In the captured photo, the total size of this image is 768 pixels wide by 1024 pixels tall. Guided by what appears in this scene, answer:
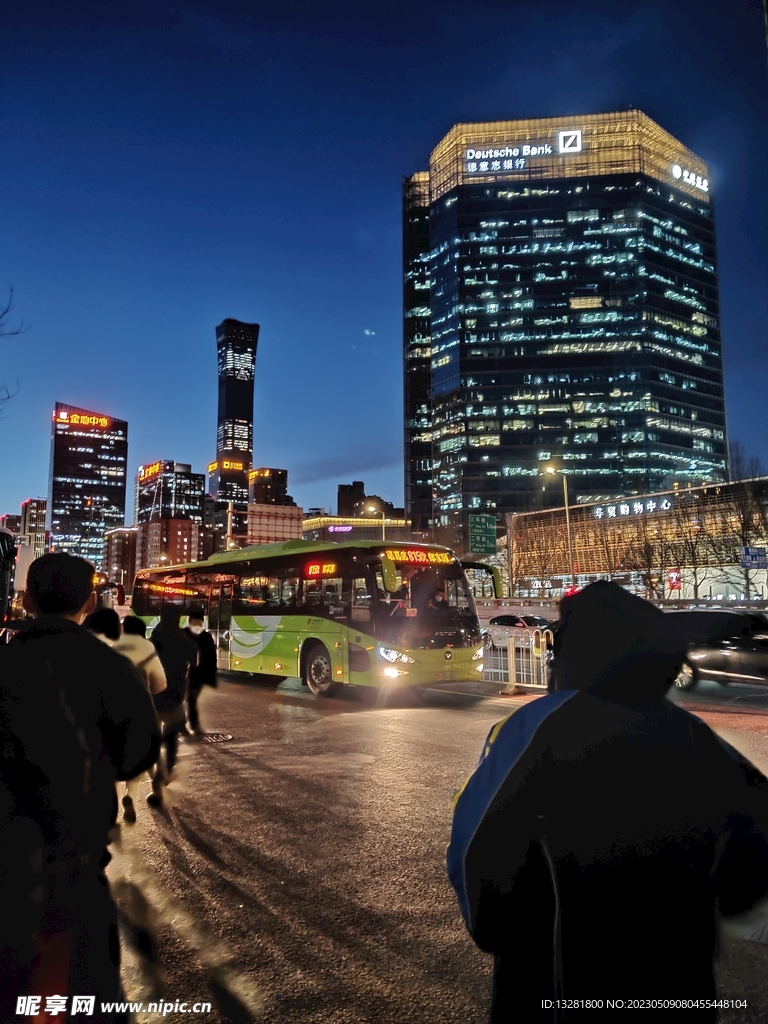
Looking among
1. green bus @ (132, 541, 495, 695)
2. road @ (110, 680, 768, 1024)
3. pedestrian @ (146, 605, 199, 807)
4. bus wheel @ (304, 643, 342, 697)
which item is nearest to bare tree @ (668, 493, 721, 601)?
green bus @ (132, 541, 495, 695)

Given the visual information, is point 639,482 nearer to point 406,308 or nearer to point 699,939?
point 406,308

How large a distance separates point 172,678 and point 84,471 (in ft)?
630

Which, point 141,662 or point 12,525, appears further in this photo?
point 12,525

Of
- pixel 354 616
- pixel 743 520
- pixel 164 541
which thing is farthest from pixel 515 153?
pixel 354 616

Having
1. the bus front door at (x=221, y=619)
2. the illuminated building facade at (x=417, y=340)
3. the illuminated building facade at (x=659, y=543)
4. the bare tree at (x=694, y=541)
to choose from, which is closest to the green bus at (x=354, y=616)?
the bus front door at (x=221, y=619)

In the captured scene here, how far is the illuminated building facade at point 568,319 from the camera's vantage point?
136 m

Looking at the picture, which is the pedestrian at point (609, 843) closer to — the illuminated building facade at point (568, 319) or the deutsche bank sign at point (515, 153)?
the illuminated building facade at point (568, 319)

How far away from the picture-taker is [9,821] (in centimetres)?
252

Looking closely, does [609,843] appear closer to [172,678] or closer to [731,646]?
[172,678]

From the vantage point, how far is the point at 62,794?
254cm

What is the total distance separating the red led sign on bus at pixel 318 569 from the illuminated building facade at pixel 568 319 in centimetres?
11847

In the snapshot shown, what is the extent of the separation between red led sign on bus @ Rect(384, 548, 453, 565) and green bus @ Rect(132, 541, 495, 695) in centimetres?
2

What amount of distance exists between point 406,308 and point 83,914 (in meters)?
176

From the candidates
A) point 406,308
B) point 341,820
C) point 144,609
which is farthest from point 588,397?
point 341,820
